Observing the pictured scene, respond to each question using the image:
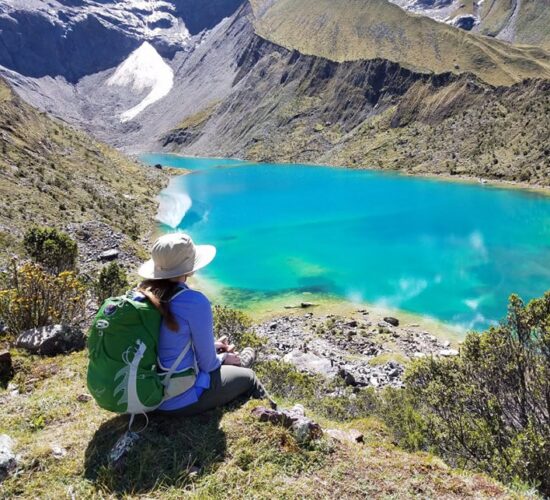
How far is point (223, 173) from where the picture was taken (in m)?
106

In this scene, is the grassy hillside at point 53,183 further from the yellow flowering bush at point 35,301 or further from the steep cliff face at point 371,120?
the steep cliff face at point 371,120

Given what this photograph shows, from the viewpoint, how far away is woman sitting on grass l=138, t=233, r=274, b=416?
17.7 feet

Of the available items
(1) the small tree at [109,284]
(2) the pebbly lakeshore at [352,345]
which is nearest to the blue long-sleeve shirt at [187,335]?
(2) the pebbly lakeshore at [352,345]

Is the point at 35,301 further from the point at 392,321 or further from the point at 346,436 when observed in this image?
the point at 392,321

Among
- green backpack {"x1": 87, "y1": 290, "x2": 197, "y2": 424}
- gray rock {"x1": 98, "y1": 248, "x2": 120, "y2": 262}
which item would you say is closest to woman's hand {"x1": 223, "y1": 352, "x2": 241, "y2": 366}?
green backpack {"x1": 87, "y1": 290, "x2": 197, "y2": 424}

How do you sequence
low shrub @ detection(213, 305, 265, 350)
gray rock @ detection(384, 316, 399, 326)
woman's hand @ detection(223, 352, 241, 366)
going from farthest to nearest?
gray rock @ detection(384, 316, 399, 326) < low shrub @ detection(213, 305, 265, 350) < woman's hand @ detection(223, 352, 241, 366)

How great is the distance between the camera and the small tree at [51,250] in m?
19.7

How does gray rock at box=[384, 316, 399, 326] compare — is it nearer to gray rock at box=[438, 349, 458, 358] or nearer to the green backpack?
gray rock at box=[438, 349, 458, 358]

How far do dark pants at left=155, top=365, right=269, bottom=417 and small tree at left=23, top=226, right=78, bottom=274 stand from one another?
15.4 meters

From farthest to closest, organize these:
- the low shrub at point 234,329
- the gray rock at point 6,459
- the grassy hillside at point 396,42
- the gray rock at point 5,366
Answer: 1. the grassy hillside at point 396,42
2. the low shrub at point 234,329
3. the gray rock at point 5,366
4. the gray rock at point 6,459

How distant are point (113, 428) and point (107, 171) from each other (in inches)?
2113

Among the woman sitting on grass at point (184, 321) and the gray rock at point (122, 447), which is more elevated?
the woman sitting on grass at point (184, 321)

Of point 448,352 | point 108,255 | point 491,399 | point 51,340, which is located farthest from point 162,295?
point 108,255

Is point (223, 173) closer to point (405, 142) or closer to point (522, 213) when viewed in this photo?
point (405, 142)
